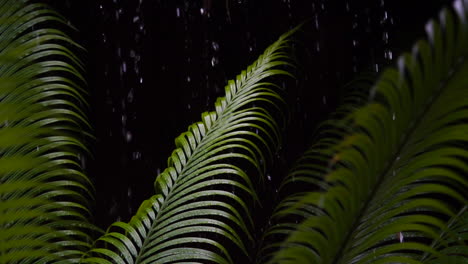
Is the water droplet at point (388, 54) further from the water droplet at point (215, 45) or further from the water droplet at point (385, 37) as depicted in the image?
the water droplet at point (215, 45)

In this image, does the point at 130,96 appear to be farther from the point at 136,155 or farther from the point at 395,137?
the point at 395,137

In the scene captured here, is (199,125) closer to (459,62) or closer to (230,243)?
(459,62)

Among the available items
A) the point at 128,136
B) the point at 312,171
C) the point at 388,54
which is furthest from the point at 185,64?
the point at 312,171

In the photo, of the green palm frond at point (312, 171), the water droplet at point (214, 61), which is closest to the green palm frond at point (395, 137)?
the green palm frond at point (312, 171)

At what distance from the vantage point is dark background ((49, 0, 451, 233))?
11.9 ft

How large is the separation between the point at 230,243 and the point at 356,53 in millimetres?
1442

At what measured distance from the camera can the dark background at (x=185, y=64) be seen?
3625mm

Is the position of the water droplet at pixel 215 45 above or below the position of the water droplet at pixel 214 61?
above

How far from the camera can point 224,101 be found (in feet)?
6.56

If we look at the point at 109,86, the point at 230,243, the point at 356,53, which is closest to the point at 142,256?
the point at 230,243

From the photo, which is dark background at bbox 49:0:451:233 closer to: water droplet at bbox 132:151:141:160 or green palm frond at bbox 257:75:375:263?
water droplet at bbox 132:151:141:160

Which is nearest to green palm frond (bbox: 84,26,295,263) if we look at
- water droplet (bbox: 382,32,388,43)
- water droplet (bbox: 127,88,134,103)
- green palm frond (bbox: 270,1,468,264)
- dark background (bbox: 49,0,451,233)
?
green palm frond (bbox: 270,1,468,264)

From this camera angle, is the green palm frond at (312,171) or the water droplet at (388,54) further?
the water droplet at (388,54)

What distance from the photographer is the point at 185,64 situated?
3.69 metres
